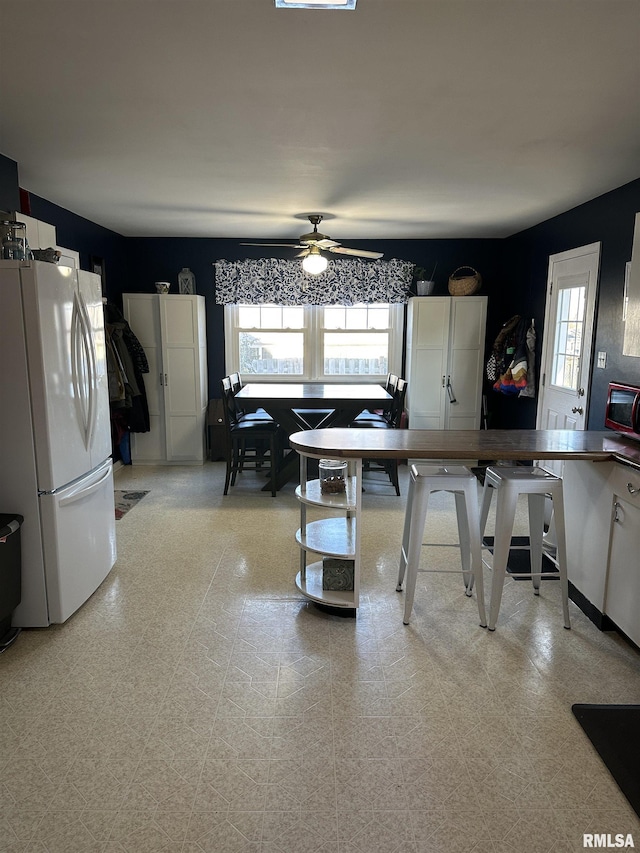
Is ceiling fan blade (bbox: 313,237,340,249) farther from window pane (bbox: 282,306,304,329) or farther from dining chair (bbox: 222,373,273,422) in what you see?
window pane (bbox: 282,306,304,329)

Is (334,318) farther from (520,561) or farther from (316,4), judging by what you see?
(316,4)

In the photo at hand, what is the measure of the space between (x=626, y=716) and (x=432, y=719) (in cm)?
72

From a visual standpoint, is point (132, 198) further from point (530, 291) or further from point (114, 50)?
point (530, 291)

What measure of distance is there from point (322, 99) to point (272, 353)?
13.6ft

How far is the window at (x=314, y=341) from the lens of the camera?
20.4 ft

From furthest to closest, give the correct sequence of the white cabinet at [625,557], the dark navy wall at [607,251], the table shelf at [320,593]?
the dark navy wall at [607,251], the table shelf at [320,593], the white cabinet at [625,557]

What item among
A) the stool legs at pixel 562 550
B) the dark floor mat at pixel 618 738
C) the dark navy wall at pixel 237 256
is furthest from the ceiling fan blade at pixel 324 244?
the dark floor mat at pixel 618 738

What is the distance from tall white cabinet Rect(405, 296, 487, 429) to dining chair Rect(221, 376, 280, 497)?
5.22 ft

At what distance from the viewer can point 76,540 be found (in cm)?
286

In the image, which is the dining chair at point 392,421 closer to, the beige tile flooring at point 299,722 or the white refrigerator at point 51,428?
the beige tile flooring at point 299,722

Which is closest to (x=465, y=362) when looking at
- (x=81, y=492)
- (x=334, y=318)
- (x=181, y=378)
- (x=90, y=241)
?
(x=334, y=318)

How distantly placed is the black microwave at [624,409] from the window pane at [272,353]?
3726mm

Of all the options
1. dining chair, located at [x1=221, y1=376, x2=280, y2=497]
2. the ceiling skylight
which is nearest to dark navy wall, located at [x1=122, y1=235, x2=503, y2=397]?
dining chair, located at [x1=221, y1=376, x2=280, y2=497]

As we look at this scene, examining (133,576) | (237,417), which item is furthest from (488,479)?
(237,417)
